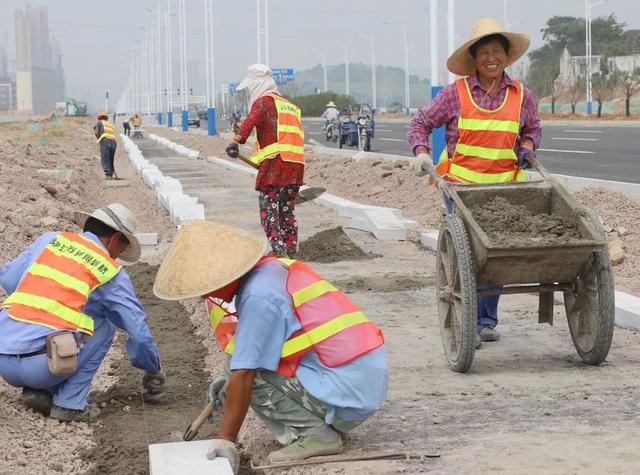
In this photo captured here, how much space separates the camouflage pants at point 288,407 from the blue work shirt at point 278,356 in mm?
51

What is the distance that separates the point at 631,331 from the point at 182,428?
9.91ft

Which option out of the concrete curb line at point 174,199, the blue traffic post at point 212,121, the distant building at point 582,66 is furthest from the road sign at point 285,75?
the concrete curb line at point 174,199

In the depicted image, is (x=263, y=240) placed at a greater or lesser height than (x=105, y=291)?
greater

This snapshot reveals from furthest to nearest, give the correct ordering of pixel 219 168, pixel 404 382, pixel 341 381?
pixel 219 168 < pixel 404 382 < pixel 341 381

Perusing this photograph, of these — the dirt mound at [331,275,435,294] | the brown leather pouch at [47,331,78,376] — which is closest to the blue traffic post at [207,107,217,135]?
the dirt mound at [331,275,435,294]

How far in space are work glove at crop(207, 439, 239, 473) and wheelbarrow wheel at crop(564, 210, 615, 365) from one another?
7.45ft

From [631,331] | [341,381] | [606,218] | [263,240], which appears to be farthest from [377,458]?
[606,218]

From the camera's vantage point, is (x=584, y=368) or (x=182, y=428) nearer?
(x=182, y=428)

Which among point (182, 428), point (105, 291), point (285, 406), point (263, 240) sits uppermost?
point (263, 240)

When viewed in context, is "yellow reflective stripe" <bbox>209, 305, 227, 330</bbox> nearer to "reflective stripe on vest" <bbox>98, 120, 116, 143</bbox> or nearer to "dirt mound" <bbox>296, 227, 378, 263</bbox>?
"dirt mound" <bbox>296, 227, 378, 263</bbox>

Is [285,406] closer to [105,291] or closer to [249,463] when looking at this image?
[249,463]

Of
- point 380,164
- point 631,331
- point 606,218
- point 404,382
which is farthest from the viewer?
point 380,164

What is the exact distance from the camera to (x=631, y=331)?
635 centimetres

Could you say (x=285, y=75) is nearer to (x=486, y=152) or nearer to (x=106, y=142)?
(x=106, y=142)
